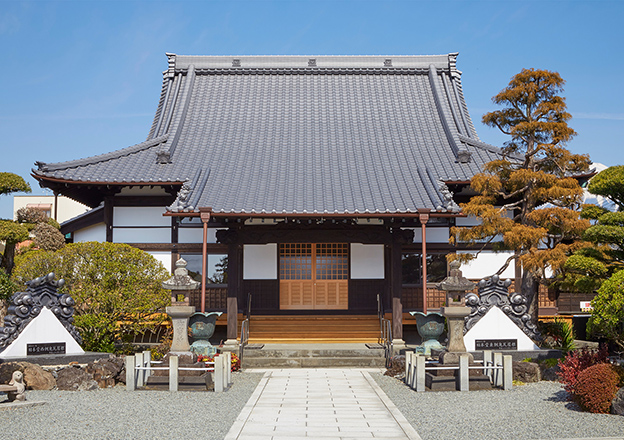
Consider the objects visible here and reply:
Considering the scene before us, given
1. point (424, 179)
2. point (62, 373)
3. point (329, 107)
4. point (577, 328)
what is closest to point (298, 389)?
point (62, 373)

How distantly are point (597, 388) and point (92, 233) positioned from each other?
15624 millimetres

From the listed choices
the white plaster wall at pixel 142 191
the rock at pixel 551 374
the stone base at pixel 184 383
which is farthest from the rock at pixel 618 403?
the white plaster wall at pixel 142 191

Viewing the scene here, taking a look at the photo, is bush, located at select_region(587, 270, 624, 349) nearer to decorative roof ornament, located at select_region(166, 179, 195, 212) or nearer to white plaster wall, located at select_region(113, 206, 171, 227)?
decorative roof ornament, located at select_region(166, 179, 195, 212)

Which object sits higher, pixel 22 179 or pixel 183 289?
pixel 22 179

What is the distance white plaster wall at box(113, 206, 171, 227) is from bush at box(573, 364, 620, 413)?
1285cm

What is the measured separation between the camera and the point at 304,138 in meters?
20.0

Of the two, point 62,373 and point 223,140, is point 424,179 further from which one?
point 62,373

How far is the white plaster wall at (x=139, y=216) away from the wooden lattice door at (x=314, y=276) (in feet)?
13.1

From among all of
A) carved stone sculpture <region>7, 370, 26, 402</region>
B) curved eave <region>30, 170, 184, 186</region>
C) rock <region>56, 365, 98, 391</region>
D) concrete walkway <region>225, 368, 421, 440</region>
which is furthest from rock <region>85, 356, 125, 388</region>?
curved eave <region>30, 170, 184, 186</region>

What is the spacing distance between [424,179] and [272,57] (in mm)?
10254

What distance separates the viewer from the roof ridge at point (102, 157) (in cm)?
1667

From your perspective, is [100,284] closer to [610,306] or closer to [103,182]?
[103,182]

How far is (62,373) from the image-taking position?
1162 cm

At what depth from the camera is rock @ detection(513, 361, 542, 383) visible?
12.4 meters
